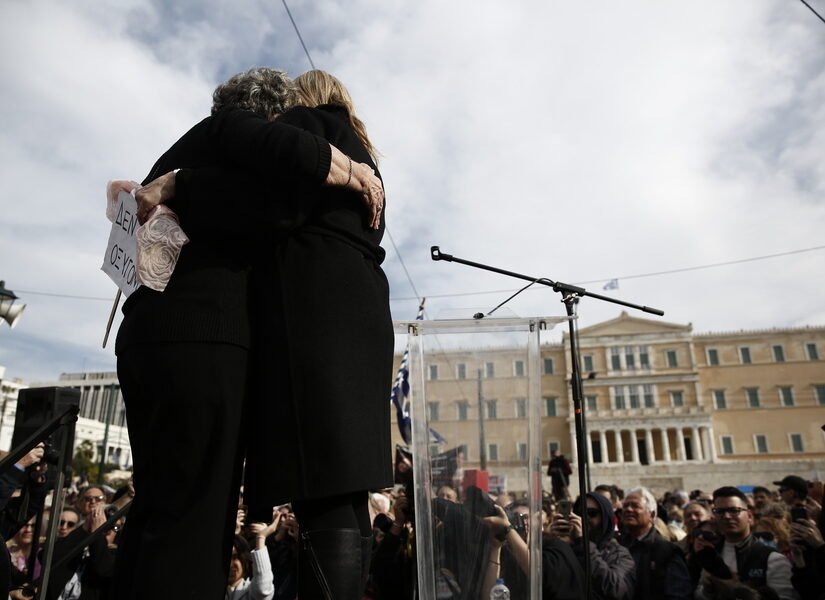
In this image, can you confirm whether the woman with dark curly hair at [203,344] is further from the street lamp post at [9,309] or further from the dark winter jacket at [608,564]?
the street lamp post at [9,309]

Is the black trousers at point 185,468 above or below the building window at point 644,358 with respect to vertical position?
below

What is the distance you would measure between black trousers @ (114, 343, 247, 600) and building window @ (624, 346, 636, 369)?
71028mm

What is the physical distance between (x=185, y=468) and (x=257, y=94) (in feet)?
3.59

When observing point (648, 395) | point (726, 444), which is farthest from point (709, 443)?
point (648, 395)

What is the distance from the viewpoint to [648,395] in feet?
218

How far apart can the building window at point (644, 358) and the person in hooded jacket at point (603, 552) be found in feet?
219

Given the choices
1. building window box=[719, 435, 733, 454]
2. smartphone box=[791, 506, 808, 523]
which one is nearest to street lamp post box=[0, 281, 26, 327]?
smartphone box=[791, 506, 808, 523]

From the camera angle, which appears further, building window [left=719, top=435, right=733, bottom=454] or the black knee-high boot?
building window [left=719, top=435, right=733, bottom=454]

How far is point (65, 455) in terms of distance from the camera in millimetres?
2139

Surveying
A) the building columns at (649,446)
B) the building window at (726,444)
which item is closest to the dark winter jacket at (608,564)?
the building columns at (649,446)

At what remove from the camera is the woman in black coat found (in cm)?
130

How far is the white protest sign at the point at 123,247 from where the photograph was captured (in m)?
1.55

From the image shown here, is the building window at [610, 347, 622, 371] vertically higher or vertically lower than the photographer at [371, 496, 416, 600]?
higher

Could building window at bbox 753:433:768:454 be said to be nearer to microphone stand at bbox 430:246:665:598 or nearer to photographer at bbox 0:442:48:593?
microphone stand at bbox 430:246:665:598
